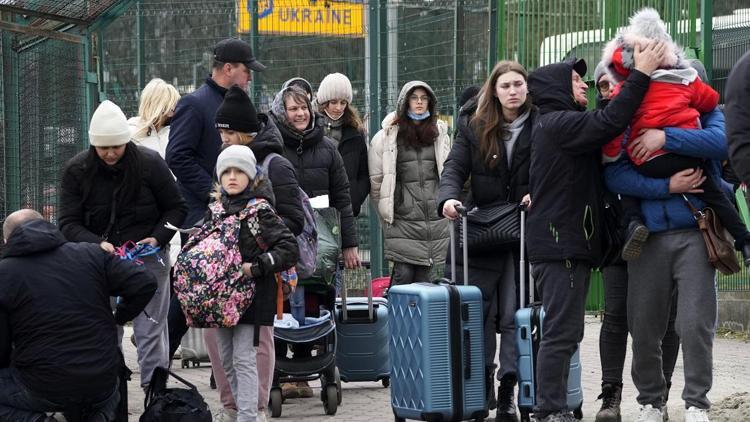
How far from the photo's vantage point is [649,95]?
273 inches

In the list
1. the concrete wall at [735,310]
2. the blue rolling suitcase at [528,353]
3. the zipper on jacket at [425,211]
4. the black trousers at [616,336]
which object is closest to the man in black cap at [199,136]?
the zipper on jacket at [425,211]

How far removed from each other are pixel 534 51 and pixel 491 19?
49 cm

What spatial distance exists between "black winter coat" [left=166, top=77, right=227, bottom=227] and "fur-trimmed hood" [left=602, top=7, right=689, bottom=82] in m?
2.60

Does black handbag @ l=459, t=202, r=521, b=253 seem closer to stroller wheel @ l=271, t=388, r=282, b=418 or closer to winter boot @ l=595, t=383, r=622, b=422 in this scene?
winter boot @ l=595, t=383, r=622, b=422

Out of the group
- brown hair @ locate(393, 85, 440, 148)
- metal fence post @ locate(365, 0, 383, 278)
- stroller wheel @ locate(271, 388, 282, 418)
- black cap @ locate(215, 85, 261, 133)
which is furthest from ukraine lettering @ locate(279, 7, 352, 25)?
stroller wheel @ locate(271, 388, 282, 418)

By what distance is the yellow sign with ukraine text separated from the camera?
510 inches

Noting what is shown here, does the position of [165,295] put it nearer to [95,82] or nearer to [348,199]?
[348,199]

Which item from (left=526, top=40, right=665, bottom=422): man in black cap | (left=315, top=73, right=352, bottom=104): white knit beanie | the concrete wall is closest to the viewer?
(left=526, top=40, right=665, bottom=422): man in black cap

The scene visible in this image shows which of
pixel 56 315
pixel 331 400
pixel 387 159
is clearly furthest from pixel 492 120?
pixel 56 315

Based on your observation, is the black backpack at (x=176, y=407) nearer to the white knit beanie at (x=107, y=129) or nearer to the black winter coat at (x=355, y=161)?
the white knit beanie at (x=107, y=129)

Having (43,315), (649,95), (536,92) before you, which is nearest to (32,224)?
(43,315)

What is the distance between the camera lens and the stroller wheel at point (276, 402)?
8.45 m

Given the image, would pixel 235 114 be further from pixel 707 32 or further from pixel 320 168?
pixel 707 32

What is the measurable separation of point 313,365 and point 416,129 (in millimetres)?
1795
